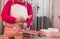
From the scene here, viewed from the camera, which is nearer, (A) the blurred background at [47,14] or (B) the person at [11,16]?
(B) the person at [11,16]

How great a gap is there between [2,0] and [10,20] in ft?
1.28


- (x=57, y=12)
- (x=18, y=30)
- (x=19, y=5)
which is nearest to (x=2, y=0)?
(x=19, y=5)

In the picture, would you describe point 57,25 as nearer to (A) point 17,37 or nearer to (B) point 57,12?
(B) point 57,12

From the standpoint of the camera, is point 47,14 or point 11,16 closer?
point 11,16

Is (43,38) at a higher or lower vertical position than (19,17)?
lower

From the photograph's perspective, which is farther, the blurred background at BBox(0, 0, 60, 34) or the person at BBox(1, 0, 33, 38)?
the blurred background at BBox(0, 0, 60, 34)

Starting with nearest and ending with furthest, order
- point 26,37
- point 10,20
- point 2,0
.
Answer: point 10,20 < point 26,37 < point 2,0

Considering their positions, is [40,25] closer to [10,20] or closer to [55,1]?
[55,1]

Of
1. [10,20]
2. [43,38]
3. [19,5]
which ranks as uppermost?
[19,5]

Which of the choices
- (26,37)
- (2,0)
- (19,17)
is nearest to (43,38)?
(26,37)

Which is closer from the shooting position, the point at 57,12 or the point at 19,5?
the point at 19,5

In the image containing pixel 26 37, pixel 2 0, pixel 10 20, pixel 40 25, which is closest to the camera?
pixel 10 20

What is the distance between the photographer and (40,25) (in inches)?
51.1

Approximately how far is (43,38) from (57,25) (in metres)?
0.38
